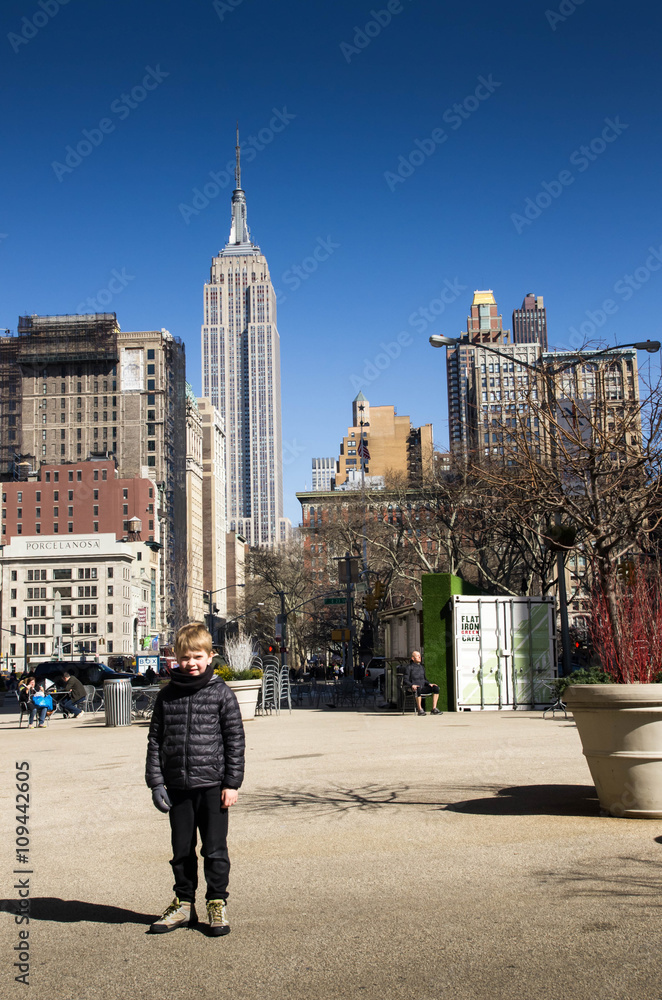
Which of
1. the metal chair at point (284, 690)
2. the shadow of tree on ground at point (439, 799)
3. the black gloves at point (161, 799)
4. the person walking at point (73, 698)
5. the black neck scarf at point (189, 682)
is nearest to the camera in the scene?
the black gloves at point (161, 799)

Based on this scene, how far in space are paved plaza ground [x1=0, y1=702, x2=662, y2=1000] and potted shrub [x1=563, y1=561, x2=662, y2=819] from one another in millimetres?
241

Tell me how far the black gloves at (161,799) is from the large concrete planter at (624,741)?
3767 millimetres

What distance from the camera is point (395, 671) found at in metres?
27.3

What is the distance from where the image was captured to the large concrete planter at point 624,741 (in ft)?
24.7

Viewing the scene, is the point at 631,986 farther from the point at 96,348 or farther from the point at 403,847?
the point at 96,348

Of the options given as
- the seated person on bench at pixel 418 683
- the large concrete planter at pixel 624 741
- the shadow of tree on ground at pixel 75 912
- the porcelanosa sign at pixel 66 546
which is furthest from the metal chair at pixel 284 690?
the porcelanosa sign at pixel 66 546

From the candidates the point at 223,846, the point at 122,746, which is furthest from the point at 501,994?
the point at 122,746

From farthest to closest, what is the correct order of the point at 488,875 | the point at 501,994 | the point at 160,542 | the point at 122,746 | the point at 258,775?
the point at 160,542 → the point at 122,746 → the point at 258,775 → the point at 488,875 → the point at 501,994

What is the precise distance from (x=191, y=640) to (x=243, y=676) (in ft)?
56.9

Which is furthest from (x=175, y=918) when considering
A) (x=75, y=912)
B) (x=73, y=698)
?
(x=73, y=698)

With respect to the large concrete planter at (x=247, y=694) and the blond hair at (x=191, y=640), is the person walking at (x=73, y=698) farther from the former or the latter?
the blond hair at (x=191, y=640)

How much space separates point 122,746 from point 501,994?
532 inches

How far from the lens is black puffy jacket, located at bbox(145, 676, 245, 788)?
17.9 feet

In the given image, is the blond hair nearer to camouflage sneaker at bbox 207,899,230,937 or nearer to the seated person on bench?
camouflage sneaker at bbox 207,899,230,937
